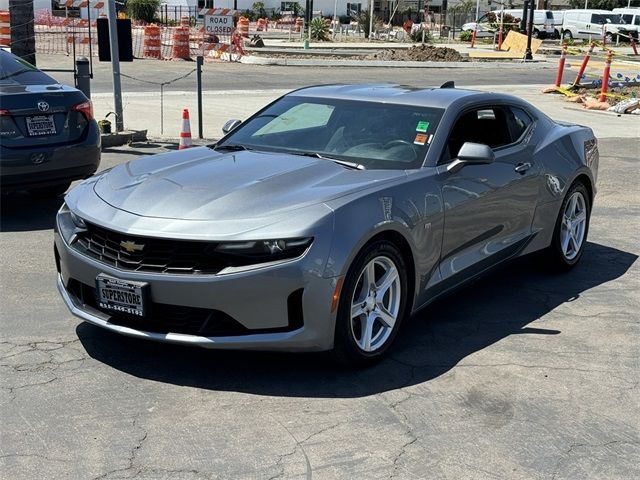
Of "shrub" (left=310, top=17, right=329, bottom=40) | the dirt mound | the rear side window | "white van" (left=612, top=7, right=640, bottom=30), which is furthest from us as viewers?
"white van" (left=612, top=7, right=640, bottom=30)

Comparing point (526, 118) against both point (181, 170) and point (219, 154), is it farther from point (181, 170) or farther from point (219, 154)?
point (181, 170)

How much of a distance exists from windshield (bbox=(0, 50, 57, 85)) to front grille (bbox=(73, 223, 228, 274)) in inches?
174

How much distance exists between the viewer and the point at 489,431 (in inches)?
161

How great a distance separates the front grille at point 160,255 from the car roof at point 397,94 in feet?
7.03

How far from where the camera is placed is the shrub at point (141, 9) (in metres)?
50.9

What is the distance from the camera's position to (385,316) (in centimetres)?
482

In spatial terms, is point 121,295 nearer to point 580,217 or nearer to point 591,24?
point 580,217

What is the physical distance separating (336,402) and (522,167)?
2642mm

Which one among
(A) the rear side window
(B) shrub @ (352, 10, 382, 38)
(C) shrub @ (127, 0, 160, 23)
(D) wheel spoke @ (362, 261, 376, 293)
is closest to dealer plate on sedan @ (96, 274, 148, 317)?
(D) wheel spoke @ (362, 261, 376, 293)

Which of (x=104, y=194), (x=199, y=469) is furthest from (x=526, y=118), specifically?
(x=199, y=469)

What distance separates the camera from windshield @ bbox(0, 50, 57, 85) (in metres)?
8.24

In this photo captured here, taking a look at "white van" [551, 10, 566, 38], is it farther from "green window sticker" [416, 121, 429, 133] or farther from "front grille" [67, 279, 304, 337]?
"front grille" [67, 279, 304, 337]

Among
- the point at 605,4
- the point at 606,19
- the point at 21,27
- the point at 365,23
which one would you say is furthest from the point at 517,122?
the point at 605,4

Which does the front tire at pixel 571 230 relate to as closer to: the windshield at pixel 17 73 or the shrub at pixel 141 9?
the windshield at pixel 17 73
